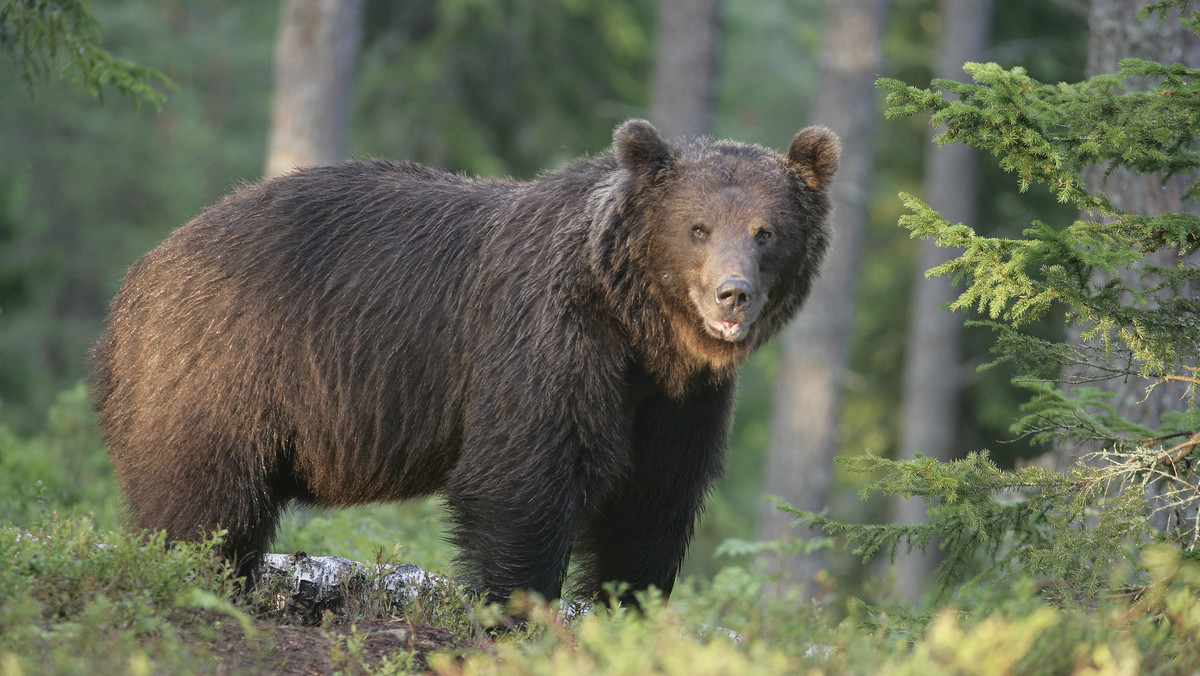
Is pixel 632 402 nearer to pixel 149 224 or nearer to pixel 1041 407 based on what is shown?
pixel 1041 407

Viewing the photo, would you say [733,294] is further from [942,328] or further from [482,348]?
[942,328]

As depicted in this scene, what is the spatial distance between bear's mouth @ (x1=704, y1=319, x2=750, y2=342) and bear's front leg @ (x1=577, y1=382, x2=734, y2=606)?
0.59m

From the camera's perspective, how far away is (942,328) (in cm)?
1752

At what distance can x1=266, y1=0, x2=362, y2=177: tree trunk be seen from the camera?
11195 millimetres

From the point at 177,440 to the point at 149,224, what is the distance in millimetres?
23436

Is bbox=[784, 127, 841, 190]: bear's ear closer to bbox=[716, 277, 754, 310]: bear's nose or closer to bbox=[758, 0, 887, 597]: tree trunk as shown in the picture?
bbox=[716, 277, 754, 310]: bear's nose

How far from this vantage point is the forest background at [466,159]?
1384 centimetres

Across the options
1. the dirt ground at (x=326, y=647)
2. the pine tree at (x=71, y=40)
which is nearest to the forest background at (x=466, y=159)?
the pine tree at (x=71, y=40)

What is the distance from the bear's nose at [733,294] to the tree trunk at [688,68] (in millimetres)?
9087

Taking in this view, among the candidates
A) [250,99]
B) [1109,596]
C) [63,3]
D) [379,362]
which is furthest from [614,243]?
[250,99]

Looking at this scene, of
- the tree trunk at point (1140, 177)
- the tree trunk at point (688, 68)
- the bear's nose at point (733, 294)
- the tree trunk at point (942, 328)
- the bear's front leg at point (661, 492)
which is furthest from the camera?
the tree trunk at point (942, 328)

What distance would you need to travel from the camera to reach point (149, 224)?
27.1 meters

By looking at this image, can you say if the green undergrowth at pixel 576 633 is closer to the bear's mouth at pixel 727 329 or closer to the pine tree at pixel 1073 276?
the pine tree at pixel 1073 276

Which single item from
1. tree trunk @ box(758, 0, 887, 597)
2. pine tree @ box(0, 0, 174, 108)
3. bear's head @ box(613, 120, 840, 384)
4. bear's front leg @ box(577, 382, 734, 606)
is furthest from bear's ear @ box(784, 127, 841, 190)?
tree trunk @ box(758, 0, 887, 597)
